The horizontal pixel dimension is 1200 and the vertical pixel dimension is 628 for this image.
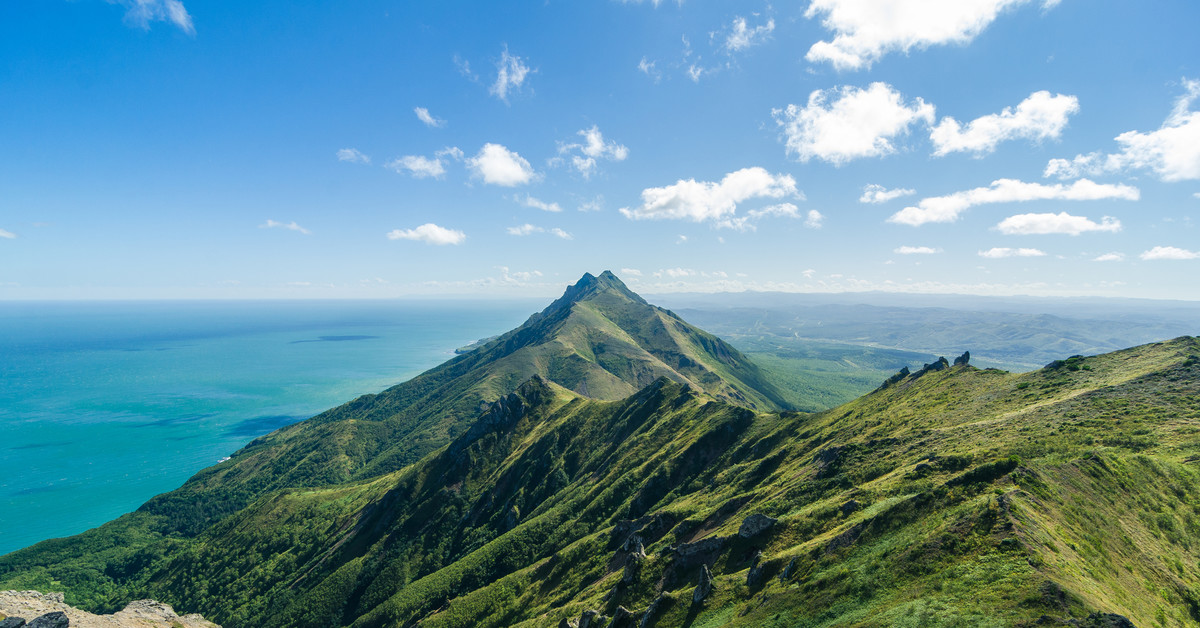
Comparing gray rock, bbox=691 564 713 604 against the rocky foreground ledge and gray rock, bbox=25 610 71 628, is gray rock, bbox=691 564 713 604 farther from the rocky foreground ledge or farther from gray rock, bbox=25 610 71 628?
gray rock, bbox=25 610 71 628

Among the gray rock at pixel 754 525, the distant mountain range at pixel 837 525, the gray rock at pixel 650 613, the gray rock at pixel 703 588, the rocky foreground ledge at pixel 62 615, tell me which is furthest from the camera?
the rocky foreground ledge at pixel 62 615

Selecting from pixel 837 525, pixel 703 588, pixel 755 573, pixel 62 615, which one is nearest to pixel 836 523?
pixel 837 525

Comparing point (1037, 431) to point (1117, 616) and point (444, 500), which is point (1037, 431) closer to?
point (1117, 616)

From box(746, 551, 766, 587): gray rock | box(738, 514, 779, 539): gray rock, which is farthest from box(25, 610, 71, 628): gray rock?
box(738, 514, 779, 539): gray rock

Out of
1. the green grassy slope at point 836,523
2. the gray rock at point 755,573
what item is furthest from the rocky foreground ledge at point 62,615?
the gray rock at point 755,573

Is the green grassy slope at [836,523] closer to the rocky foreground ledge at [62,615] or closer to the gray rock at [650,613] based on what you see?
the gray rock at [650,613]

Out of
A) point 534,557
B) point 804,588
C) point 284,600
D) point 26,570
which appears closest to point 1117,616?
point 804,588

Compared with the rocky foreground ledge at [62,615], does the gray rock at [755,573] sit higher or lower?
higher
